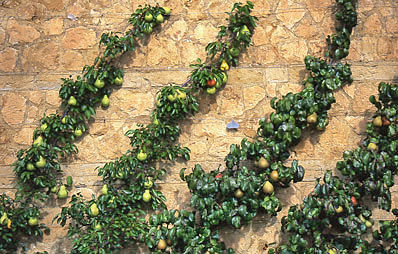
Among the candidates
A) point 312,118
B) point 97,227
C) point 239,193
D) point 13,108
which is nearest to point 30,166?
point 13,108

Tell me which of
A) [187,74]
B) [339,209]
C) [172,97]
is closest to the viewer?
[339,209]

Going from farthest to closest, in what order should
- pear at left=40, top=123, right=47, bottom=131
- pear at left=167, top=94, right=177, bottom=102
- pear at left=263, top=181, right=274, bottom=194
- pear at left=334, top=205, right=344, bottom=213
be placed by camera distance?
pear at left=40, top=123, right=47, bottom=131
pear at left=167, top=94, right=177, bottom=102
pear at left=263, top=181, right=274, bottom=194
pear at left=334, top=205, right=344, bottom=213

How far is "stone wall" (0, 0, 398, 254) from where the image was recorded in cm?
396

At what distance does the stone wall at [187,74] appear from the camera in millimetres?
3965

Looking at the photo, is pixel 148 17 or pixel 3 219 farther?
pixel 148 17

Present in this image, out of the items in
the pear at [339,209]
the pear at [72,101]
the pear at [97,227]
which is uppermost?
the pear at [72,101]

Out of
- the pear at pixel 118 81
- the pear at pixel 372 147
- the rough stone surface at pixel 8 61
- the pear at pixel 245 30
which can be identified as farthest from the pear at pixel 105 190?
the pear at pixel 372 147

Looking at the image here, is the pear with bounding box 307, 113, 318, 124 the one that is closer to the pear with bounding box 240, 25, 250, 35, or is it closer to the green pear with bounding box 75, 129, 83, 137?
the pear with bounding box 240, 25, 250, 35

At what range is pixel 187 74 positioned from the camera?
160 inches

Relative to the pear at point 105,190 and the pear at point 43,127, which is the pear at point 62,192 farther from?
the pear at point 43,127

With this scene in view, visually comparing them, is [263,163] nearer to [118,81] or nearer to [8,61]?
[118,81]

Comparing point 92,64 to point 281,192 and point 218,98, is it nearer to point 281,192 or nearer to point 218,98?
point 218,98

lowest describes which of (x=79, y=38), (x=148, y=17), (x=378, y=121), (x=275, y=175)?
(x=275, y=175)

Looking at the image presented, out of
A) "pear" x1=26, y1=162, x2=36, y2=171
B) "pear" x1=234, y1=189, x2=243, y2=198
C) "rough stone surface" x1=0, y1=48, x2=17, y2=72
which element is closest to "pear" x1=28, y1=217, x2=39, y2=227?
"pear" x1=26, y1=162, x2=36, y2=171
